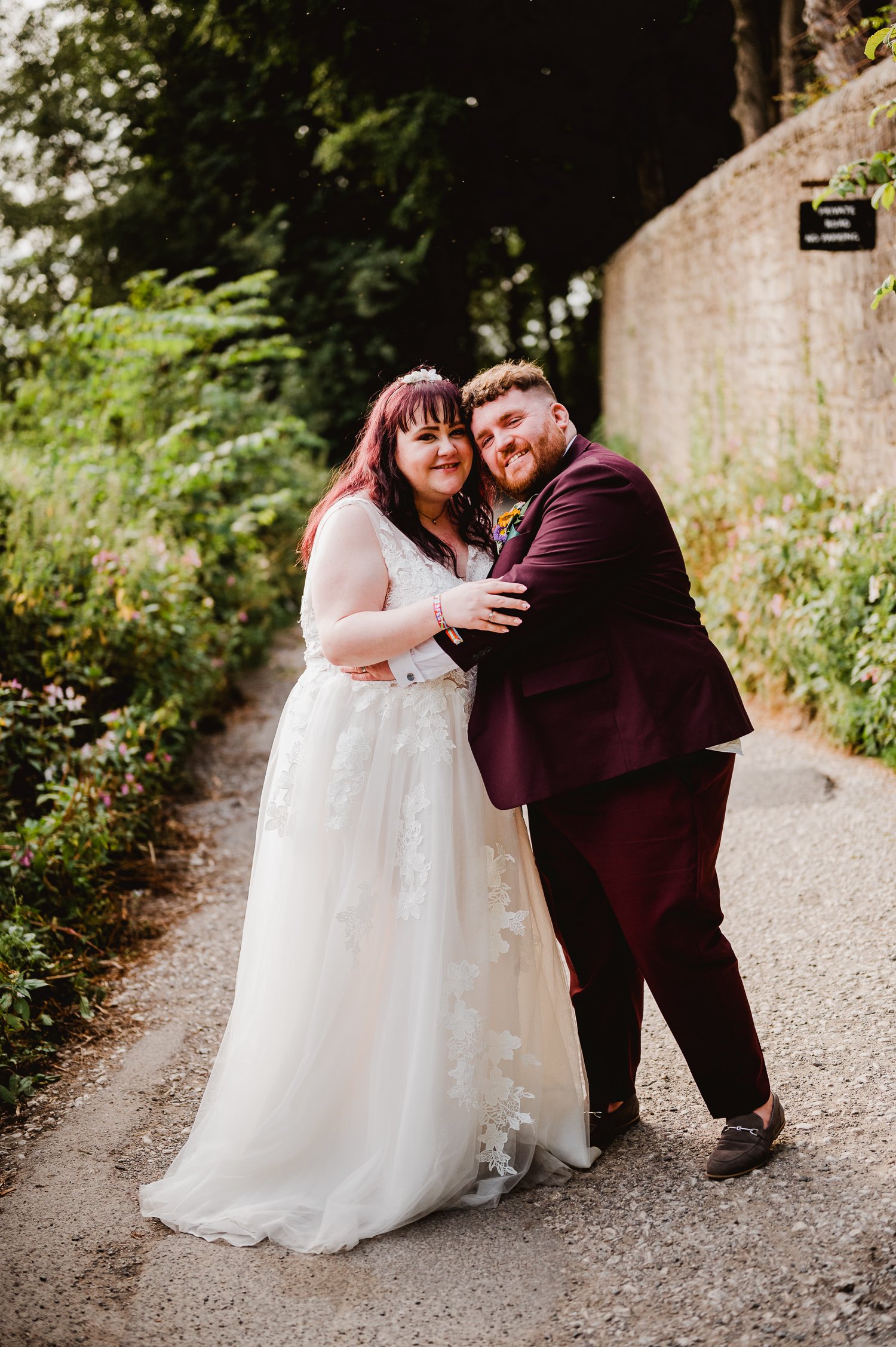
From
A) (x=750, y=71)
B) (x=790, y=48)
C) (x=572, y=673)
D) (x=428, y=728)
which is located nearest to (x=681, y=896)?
(x=572, y=673)

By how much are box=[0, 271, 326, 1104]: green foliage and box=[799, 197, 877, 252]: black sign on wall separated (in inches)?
149

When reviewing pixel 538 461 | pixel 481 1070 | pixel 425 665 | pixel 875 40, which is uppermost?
pixel 875 40

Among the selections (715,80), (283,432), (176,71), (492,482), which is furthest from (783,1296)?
(176,71)

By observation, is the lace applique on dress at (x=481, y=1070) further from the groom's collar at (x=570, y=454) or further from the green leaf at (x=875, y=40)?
the green leaf at (x=875, y=40)

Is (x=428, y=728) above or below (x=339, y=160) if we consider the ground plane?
below

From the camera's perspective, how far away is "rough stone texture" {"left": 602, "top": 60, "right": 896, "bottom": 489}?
5379 mm

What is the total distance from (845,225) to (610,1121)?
433cm

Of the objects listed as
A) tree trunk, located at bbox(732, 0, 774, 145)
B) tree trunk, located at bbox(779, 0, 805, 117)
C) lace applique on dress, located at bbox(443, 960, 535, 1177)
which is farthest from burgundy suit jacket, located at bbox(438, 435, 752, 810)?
tree trunk, located at bbox(732, 0, 774, 145)

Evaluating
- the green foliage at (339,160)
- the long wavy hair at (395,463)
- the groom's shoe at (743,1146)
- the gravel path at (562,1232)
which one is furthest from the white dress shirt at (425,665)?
the green foliage at (339,160)

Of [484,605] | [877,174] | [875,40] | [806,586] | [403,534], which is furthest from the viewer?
[806,586]

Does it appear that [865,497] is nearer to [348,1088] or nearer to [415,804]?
[415,804]

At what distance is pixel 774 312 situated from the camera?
22.6ft

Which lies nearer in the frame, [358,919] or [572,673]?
[572,673]

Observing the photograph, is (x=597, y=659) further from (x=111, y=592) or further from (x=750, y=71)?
(x=750, y=71)
